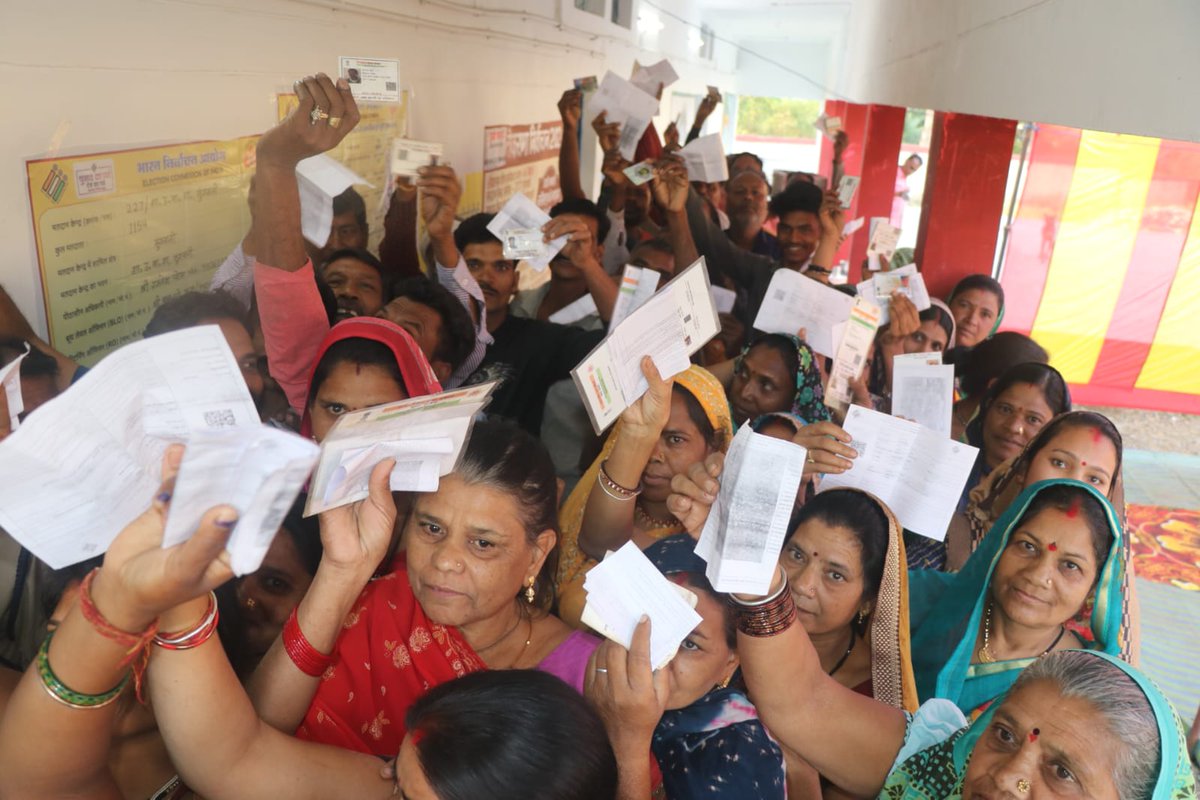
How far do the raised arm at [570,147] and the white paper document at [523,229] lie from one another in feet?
9.22

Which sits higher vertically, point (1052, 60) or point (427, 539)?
point (1052, 60)

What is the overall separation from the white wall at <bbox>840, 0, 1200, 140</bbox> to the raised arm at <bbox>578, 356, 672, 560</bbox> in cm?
118

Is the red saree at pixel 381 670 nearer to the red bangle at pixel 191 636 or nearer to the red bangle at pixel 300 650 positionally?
the red bangle at pixel 300 650

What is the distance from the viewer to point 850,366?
2.82 m

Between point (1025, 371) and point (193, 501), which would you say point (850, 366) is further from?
point (193, 501)

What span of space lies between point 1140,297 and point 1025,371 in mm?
5944

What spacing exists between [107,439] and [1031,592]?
6.60 ft

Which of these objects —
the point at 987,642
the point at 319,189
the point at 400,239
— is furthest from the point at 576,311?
the point at 987,642

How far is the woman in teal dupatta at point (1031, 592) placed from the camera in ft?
7.11

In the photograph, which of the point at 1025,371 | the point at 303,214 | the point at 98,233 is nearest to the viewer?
the point at 98,233

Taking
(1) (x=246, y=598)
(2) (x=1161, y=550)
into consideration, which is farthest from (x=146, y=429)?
(2) (x=1161, y=550)

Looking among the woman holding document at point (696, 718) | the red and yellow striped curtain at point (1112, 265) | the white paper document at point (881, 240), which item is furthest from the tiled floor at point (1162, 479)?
the woman holding document at point (696, 718)

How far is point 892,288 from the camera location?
3.70m

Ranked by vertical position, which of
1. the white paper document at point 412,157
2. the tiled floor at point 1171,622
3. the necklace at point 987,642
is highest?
the white paper document at point 412,157
